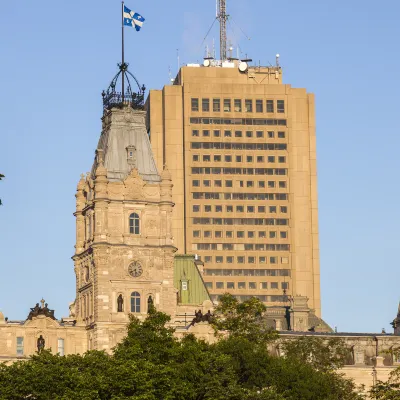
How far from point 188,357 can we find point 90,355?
11.0m

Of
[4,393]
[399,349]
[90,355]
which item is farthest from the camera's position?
[90,355]

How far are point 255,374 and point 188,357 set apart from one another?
902 cm

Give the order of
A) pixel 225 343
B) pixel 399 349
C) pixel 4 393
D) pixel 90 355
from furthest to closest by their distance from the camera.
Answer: pixel 225 343
pixel 90 355
pixel 4 393
pixel 399 349

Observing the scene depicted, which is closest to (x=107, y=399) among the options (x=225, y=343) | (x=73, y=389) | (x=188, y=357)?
(x=73, y=389)

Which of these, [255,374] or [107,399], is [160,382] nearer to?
[107,399]

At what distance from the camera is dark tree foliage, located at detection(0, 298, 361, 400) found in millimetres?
160625

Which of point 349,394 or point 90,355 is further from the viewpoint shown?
point 349,394

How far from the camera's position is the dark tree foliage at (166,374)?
161m

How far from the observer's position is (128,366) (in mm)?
164625

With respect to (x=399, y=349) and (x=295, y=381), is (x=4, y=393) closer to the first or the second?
(x=295, y=381)

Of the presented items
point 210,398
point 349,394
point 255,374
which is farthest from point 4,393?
point 349,394

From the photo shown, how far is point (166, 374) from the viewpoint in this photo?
165500 mm

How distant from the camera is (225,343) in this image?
185125 millimetres

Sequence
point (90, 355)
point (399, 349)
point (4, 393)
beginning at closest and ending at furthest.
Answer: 1. point (399, 349)
2. point (4, 393)
3. point (90, 355)
